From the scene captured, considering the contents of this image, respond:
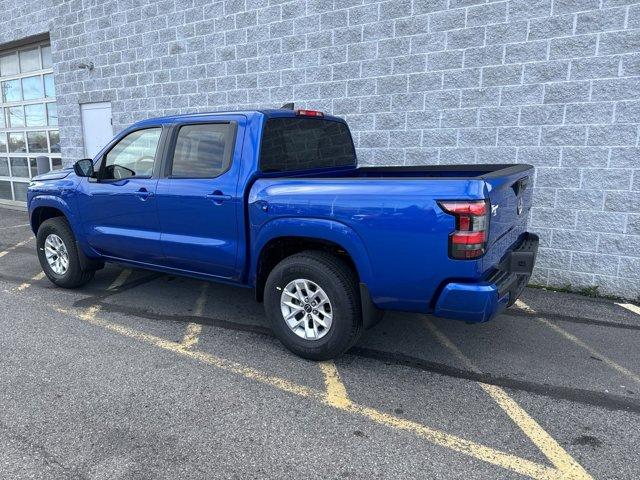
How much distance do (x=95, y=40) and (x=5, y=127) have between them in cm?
475

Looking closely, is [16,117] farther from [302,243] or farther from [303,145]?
[302,243]

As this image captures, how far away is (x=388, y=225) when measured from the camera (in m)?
3.27

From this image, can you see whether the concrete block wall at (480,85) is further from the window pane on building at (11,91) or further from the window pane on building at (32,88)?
the window pane on building at (11,91)

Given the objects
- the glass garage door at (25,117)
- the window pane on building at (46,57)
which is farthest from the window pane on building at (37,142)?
the window pane on building at (46,57)

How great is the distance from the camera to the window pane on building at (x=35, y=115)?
464 inches

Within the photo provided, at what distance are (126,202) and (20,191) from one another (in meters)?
9.89

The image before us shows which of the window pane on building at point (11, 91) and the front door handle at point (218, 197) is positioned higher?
the window pane on building at point (11, 91)

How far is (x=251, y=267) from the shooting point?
4.12 m

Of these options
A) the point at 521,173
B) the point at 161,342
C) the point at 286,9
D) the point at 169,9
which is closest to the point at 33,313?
the point at 161,342

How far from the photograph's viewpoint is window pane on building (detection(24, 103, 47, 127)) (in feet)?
38.7

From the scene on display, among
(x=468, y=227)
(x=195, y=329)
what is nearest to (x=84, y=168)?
(x=195, y=329)

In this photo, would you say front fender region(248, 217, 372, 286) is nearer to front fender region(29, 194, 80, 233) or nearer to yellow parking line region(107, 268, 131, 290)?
front fender region(29, 194, 80, 233)

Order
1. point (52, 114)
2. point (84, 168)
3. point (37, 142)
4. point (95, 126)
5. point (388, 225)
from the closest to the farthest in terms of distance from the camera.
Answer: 1. point (388, 225)
2. point (84, 168)
3. point (95, 126)
4. point (52, 114)
5. point (37, 142)

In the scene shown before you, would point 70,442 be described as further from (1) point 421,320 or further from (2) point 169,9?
(2) point 169,9
